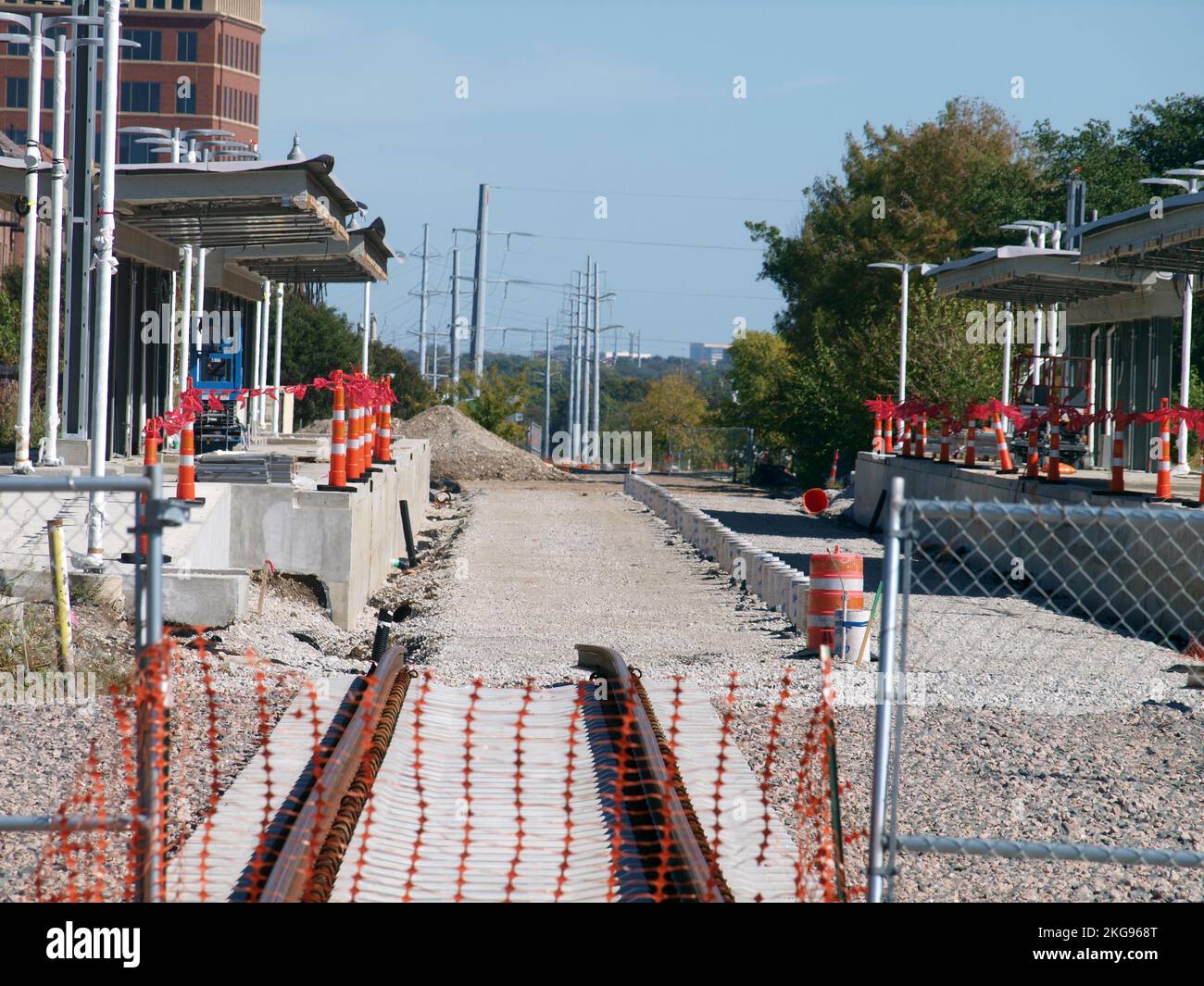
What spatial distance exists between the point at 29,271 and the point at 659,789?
1192 cm

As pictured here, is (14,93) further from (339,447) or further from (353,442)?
(339,447)

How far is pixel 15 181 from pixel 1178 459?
21.7 m

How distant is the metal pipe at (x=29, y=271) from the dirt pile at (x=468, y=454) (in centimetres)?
2966

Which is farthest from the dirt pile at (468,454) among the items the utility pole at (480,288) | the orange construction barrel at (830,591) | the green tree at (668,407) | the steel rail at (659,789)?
the green tree at (668,407)

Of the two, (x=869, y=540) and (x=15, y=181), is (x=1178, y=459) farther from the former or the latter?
(x=15, y=181)

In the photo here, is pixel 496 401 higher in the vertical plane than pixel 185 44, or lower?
lower

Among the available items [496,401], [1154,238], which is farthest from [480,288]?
[1154,238]

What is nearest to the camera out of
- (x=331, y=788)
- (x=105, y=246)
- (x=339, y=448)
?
(x=331, y=788)

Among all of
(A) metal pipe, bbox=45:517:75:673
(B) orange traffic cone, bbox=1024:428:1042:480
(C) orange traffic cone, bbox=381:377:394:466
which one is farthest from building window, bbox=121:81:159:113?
(A) metal pipe, bbox=45:517:75:673

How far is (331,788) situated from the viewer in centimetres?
774

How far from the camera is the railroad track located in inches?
261

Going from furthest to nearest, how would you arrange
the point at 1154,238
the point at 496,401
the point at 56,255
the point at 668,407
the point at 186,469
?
the point at 668,407
the point at 496,401
the point at 1154,238
the point at 56,255
the point at 186,469

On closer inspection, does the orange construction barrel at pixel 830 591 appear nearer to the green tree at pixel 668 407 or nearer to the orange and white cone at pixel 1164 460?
the orange and white cone at pixel 1164 460

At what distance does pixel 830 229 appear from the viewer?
220 feet
